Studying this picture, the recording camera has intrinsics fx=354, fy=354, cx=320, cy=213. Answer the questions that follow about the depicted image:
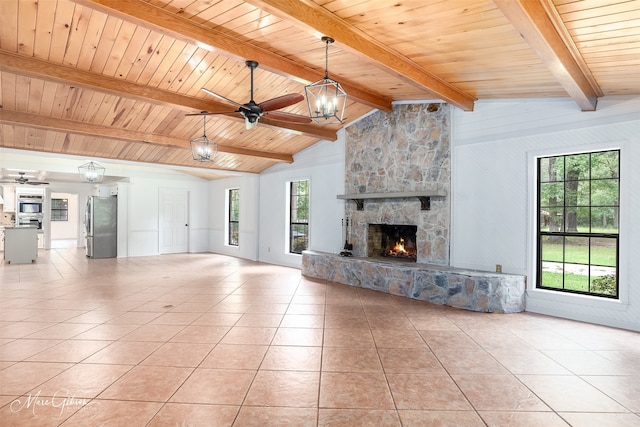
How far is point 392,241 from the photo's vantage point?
6.82 m

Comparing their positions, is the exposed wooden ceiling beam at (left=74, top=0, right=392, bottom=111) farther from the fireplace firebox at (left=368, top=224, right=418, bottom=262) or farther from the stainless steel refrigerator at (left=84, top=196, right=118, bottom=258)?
the stainless steel refrigerator at (left=84, top=196, right=118, bottom=258)

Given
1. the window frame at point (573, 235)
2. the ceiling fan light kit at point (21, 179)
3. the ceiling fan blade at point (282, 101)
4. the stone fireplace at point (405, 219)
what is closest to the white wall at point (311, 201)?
the stone fireplace at point (405, 219)

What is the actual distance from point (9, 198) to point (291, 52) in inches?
510

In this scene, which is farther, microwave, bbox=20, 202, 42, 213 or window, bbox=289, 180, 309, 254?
microwave, bbox=20, 202, 42, 213

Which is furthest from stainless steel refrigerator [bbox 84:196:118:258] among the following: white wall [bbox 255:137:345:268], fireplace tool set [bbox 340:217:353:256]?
fireplace tool set [bbox 340:217:353:256]

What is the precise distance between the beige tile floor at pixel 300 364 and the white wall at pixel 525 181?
13.5 inches

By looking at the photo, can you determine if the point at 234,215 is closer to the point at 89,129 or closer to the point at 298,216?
the point at 298,216

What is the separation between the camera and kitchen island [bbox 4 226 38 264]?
339 inches

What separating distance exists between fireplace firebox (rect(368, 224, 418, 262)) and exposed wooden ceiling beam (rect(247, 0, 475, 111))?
107 inches

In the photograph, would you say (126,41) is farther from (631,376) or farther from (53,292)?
(631,376)

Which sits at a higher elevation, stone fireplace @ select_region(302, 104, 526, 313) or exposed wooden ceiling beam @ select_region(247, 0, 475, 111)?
exposed wooden ceiling beam @ select_region(247, 0, 475, 111)

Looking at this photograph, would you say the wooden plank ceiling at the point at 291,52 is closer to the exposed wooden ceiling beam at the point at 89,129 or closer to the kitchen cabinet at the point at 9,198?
the exposed wooden ceiling beam at the point at 89,129

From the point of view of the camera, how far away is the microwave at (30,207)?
38.7 feet

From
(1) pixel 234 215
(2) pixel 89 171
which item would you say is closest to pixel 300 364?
(2) pixel 89 171
